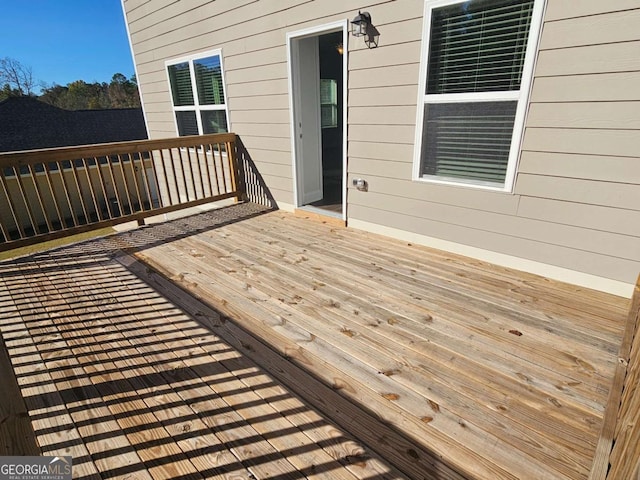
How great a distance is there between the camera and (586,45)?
2.04 metres

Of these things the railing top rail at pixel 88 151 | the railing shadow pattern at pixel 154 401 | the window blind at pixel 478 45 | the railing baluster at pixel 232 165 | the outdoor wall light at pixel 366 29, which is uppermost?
the outdoor wall light at pixel 366 29

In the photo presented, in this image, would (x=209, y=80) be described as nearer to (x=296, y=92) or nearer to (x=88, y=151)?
(x=296, y=92)

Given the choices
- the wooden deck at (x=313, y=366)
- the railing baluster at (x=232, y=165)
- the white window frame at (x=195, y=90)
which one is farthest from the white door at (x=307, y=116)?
the wooden deck at (x=313, y=366)

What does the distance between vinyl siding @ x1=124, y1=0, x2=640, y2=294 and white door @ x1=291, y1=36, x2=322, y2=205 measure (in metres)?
0.14

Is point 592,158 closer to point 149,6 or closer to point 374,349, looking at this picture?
point 374,349

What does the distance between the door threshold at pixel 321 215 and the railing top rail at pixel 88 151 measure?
1.57 metres

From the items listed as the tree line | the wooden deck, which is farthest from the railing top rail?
the tree line

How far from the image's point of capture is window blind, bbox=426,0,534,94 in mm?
2289

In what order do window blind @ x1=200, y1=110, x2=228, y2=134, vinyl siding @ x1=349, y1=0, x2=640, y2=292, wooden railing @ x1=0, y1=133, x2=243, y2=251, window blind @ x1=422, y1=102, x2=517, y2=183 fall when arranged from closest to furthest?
vinyl siding @ x1=349, y1=0, x2=640, y2=292
window blind @ x1=422, y1=102, x2=517, y2=183
wooden railing @ x1=0, y1=133, x2=243, y2=251
window blind @ x1=200, y1=110, x2=228, y2=134

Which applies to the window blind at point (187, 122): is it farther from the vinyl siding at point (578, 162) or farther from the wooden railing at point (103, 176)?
the vinyl siding at point (578, 162)

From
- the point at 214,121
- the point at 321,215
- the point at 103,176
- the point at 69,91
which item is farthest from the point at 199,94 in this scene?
the point at 69,91

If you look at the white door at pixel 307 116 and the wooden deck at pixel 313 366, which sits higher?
the white door at pixel 307 116

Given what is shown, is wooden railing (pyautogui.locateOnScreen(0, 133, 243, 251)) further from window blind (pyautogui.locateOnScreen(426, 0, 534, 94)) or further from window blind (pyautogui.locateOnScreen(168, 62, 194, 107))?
window blind (pyautogui.locateOnScreen(426, 0, 534, 94))

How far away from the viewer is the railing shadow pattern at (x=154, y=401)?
1.27m
